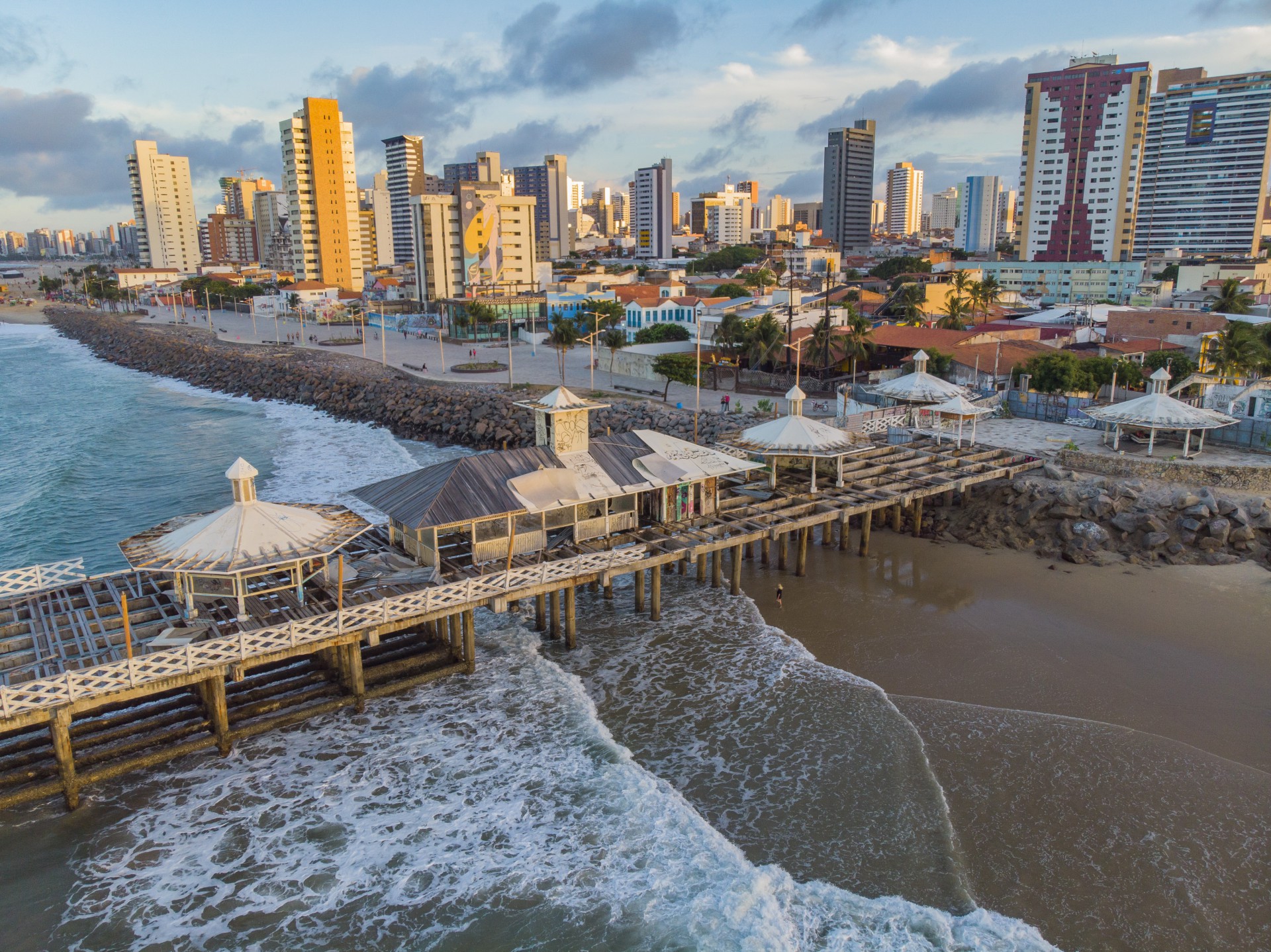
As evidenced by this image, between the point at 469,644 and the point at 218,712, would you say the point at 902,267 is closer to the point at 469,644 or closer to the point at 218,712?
the point at 469,644

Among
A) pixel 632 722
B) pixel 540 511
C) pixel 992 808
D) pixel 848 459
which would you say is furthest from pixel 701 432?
pixel 992 808

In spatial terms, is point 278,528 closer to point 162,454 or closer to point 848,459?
point 848,459

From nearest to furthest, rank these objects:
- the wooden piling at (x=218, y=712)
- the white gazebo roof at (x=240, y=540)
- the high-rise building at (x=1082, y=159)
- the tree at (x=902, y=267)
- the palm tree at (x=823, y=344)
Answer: the wooden piling at (x=218, y=712), the white gazebo roof at (x=240, y=540), the palm tree at (x=823, y=344), the high-rise building at (x=1082, y=159), the tree at (x=902, y=267)

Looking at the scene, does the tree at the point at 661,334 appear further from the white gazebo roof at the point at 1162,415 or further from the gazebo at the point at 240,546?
the gazebo at the point at 240,546

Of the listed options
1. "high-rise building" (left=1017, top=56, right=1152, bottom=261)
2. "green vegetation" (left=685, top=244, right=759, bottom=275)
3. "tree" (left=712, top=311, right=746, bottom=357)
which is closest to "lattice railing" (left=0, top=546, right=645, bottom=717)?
"tree" (left=712, top=311, right=746, bottom=357)

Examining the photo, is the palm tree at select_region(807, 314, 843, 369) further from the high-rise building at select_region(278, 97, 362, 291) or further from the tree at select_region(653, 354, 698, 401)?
the high-rise building at select_region(278, 97, 362, 291)

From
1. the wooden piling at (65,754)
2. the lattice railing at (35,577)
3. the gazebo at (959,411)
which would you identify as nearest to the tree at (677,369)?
the gazebo at (959,411)

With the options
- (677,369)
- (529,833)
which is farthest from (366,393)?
(529,833)
